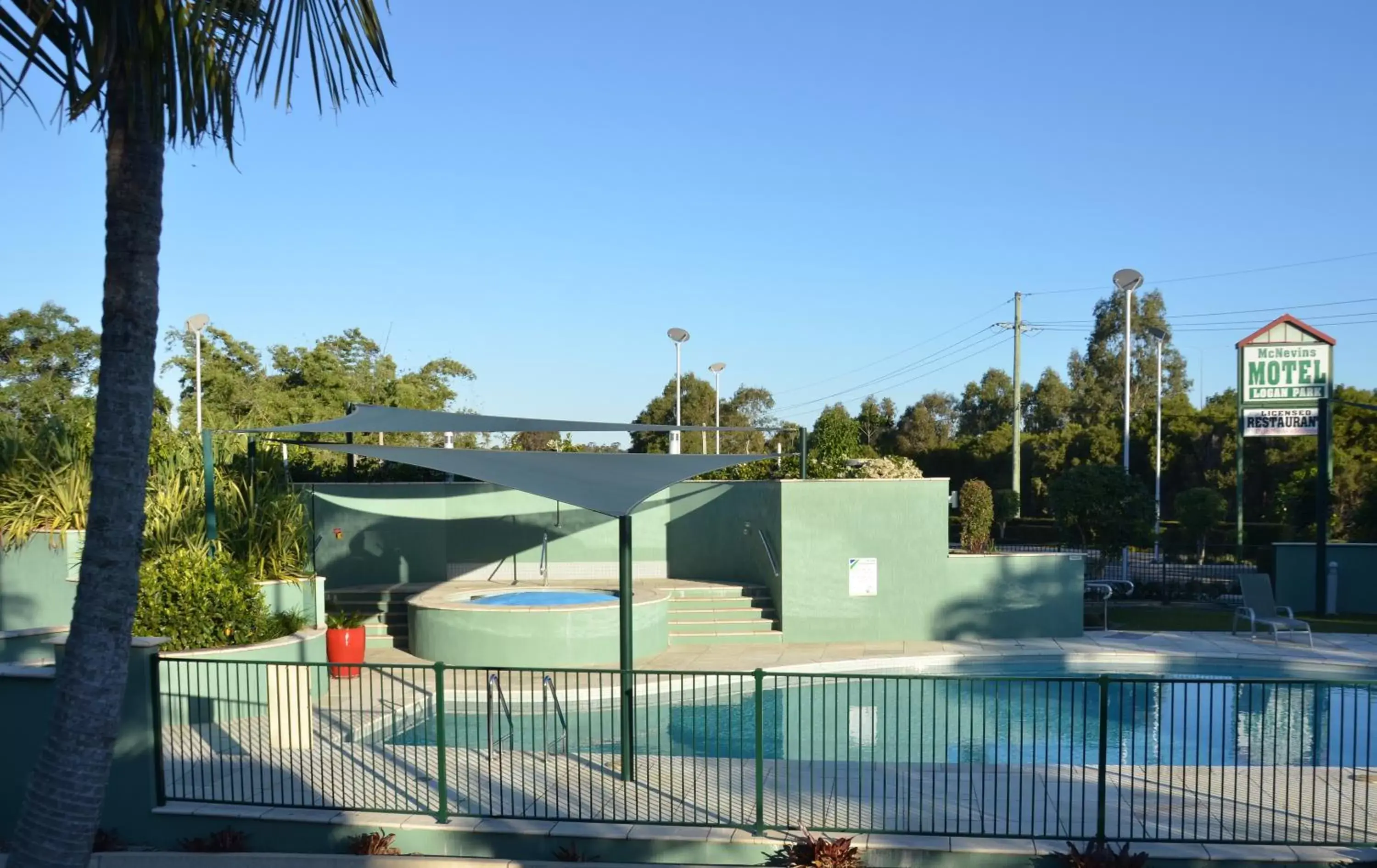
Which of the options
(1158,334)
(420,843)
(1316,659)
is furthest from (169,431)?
(1158,334)

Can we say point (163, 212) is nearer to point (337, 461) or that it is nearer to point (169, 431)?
point (169, 431)

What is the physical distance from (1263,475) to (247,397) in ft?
101

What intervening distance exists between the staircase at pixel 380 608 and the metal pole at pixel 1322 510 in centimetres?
1380

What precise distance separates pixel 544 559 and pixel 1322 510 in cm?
1231

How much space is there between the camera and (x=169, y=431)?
1734cm

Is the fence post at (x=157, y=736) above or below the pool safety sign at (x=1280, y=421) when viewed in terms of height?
below

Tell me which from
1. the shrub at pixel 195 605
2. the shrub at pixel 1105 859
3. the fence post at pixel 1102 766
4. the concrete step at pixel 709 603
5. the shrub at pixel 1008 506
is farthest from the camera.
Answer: the shrub at pixel 1008 506

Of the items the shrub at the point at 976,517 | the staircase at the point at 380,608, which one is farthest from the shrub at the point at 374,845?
the shrub at the point at 976,517

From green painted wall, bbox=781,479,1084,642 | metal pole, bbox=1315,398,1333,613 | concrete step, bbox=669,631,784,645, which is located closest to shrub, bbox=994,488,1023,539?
metal pole, bbox=1315,398,1333,613

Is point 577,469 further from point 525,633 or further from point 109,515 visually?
point 109,515

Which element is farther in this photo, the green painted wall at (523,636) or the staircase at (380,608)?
the staircase at (380,608)

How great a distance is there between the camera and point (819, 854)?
20.6 ft

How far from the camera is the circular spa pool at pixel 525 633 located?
43.0 feet

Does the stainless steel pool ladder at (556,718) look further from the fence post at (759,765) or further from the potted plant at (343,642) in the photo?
the potted plant at (343,642)
